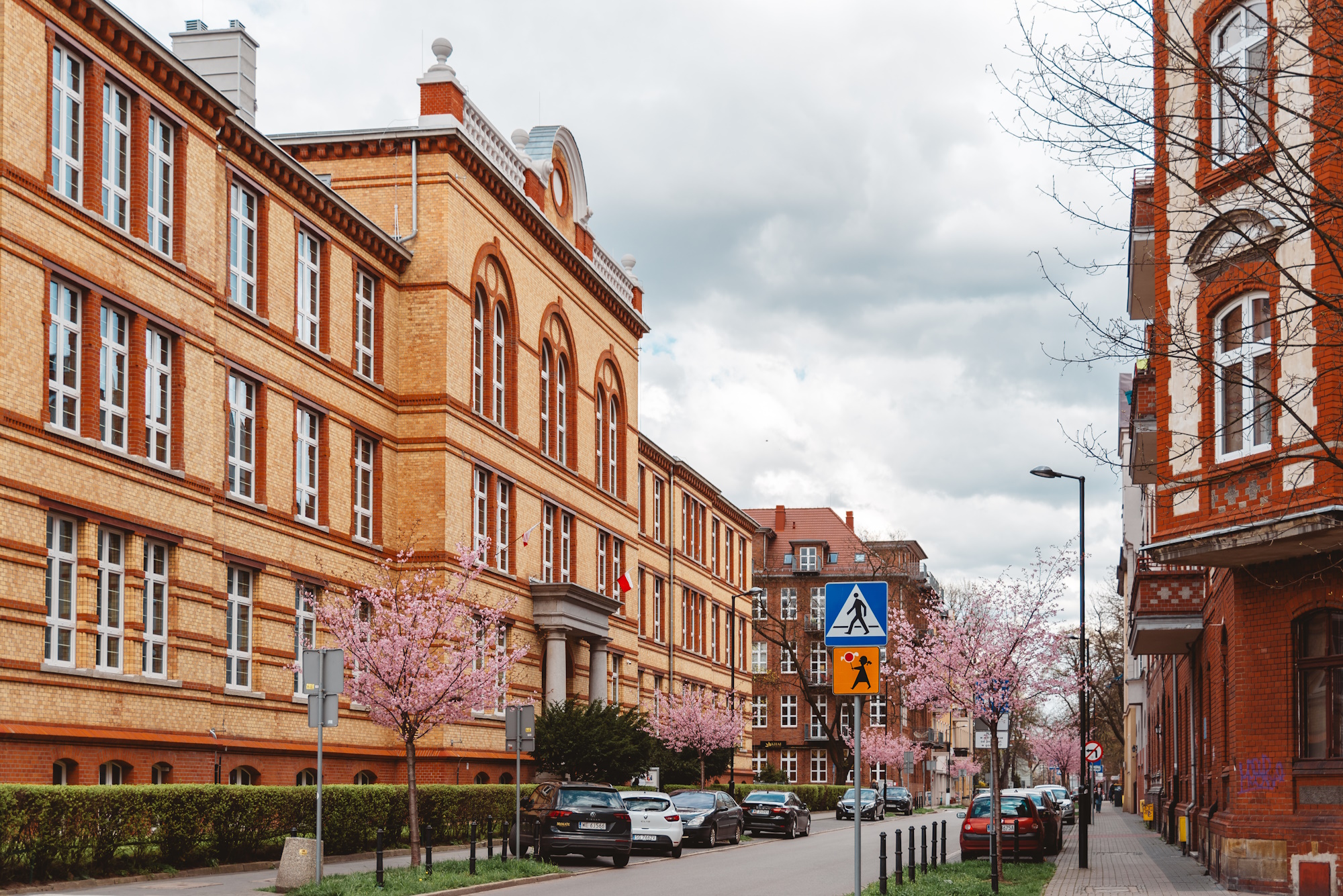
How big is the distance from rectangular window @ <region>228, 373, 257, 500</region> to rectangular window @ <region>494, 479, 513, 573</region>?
36.0ft

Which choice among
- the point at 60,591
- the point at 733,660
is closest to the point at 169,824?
the point at 60,591

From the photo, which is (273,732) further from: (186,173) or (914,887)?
(914,887)

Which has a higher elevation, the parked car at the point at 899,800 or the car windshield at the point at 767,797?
the car windshield at the point at 767,797

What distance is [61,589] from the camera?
78.8 feet

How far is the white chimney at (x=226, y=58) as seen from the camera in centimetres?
3403

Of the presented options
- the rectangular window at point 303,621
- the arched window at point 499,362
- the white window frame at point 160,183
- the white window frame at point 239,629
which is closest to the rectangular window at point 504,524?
the arched window at point 499,362

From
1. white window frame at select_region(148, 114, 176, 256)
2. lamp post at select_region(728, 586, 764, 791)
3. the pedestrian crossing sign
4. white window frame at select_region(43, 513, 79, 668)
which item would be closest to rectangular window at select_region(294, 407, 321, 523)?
white window frame at select_region(148, 114, 176, 256)

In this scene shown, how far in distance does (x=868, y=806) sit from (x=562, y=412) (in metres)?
24.8

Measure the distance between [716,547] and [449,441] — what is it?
40929 millimetres

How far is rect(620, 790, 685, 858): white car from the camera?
3272cm

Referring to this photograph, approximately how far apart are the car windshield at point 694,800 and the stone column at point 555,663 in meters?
6.22

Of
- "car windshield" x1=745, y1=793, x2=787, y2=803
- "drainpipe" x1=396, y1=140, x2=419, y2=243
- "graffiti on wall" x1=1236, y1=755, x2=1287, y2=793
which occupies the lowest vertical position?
"car windshield" x1=745, y1=793, x2=787, y2=803

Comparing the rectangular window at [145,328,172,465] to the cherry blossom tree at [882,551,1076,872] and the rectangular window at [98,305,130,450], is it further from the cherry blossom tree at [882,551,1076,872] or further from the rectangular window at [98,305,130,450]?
the cherry blossom tree at [882,551,1076,872]

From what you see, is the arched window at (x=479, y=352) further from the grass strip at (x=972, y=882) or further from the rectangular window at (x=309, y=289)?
the grass strip at (x=972, y=882)
